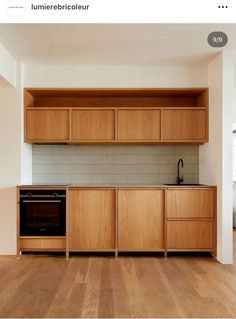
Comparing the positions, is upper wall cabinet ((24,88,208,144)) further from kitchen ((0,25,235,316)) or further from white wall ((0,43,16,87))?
white wall ((0,43,16,87))

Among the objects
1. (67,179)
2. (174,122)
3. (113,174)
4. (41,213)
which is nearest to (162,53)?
(174,122)

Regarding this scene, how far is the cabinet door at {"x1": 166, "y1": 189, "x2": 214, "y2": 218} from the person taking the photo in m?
4.09

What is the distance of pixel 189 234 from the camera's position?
161 inches

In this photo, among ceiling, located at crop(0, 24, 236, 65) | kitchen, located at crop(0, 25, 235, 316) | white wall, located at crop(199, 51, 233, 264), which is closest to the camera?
ceiling, located at crop(0, 24, 236, 65)

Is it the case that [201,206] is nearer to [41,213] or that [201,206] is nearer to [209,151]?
[209,151]

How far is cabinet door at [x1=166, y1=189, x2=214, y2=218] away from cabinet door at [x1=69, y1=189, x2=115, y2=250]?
28.8 inches

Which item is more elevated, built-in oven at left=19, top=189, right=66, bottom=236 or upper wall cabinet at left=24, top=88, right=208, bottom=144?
upper wall cabinet at left=24, top=88, right=208, bottom=144

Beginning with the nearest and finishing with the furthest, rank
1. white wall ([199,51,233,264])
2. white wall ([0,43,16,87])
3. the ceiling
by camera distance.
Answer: the ceiling → white wall ([0,43,16,87]) → white wall ([199,51,233,264])

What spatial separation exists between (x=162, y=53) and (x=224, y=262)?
255cm

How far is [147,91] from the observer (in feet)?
14.7

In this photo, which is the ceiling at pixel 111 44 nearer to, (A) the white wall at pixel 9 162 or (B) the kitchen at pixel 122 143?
(B) the kitchen at pixel 122 143

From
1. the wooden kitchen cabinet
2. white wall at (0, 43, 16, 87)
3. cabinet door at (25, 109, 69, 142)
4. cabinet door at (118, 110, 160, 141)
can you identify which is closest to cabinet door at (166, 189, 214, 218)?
the wooden kitchen cabinet

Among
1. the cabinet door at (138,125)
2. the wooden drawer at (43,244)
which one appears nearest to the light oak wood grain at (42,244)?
the wooden drawer at (43,244)

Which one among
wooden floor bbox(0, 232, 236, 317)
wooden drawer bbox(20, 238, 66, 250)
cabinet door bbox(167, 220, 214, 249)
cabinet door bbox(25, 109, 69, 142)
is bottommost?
wooden floor bbox(0, 232, 236, 317)
